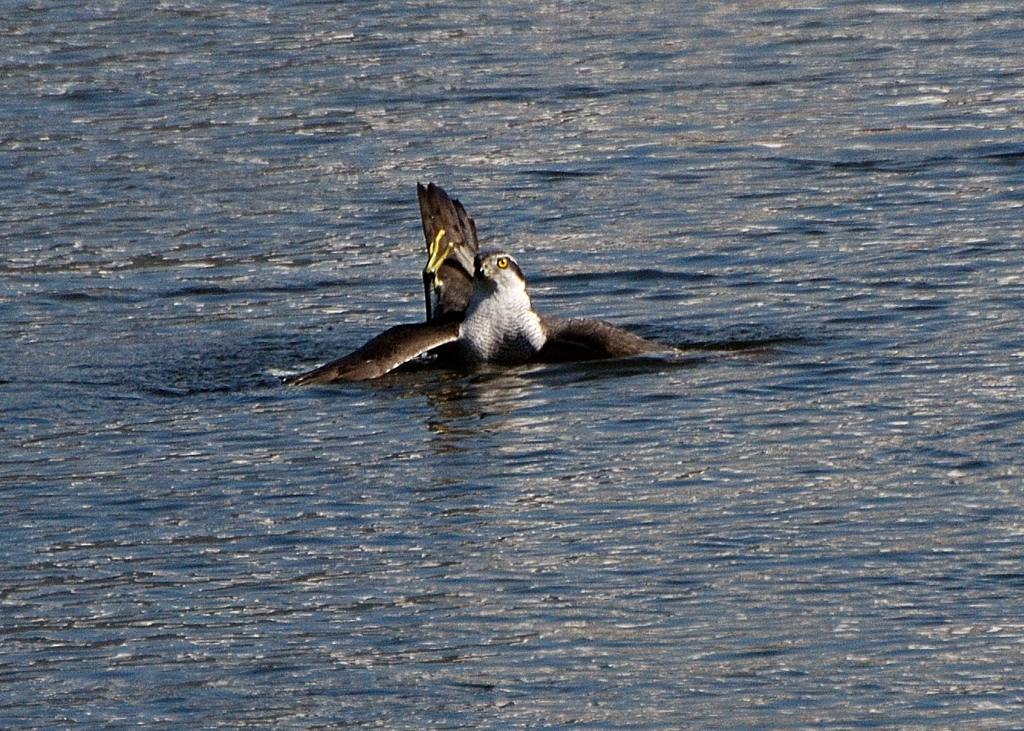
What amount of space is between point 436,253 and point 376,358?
1883 millimetres

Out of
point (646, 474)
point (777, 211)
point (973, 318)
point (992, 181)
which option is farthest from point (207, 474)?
point (992, 181)

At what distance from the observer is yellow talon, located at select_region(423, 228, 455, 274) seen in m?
15.3

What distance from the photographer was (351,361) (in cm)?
1385

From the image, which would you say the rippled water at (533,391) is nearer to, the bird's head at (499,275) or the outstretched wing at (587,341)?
→ the outstretched wing at (587,341)

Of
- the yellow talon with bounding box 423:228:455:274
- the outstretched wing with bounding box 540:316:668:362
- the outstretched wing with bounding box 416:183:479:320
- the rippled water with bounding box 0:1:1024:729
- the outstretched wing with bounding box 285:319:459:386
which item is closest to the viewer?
the rippled water with bounding box 0:1:1024:729

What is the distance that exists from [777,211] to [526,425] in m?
5.85

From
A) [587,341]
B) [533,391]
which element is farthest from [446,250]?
[533,391]

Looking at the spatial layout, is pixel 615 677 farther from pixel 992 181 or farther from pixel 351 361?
pixel 992 181

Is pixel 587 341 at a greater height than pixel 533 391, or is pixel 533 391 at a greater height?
pixel 587 341

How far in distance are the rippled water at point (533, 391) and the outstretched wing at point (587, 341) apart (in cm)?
12

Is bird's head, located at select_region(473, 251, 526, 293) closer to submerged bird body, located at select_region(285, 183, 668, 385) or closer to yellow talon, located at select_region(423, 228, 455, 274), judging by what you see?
submerged bird body, located at select_region(285, 183, 668, 385)

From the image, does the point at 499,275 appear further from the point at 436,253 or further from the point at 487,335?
the point at 436,253

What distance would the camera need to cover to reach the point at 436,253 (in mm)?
15500

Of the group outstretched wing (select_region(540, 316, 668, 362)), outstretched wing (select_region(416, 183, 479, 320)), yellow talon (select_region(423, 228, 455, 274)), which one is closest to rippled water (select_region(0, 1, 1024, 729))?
outstretched wing (select_region(540, 316, 668, 362))
